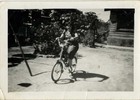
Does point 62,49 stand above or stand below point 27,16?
below

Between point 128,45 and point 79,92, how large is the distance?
0.72ft

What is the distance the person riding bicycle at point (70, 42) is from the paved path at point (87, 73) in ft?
0.07

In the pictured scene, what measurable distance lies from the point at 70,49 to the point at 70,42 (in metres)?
0.02

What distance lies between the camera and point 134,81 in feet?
2.41

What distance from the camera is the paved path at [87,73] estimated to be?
0.73 meters

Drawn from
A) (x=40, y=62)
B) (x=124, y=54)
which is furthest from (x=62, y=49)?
(x=124, y=54)

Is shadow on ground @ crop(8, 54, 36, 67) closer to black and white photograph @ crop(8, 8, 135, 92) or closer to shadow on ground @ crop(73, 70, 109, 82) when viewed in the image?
black and white photograph @ crop(8, 8, 135, 92)

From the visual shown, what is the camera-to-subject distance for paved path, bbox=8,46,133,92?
0.73 metres

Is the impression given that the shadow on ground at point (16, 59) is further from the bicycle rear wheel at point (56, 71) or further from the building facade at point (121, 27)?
the building facade at point (121, 27)

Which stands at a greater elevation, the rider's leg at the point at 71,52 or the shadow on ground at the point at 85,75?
the rider's leg at the point at 71,52

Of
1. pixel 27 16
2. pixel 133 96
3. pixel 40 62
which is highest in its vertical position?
pixel 27 16

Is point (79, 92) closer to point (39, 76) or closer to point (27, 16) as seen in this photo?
point (39, 76)

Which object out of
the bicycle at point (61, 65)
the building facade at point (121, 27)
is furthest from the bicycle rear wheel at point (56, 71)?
the building facade at point (121, 27)

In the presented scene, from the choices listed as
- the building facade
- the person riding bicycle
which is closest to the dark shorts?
the person riding bicycle
